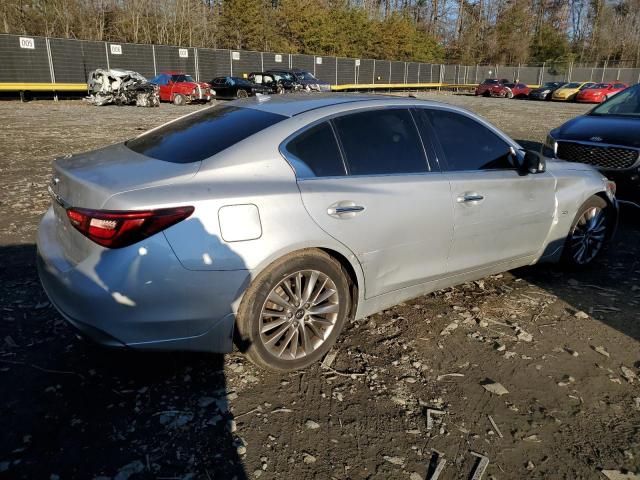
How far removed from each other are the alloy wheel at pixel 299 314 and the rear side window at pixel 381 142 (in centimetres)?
75

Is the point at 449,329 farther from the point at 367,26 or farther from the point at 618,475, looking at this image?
the point at 367,26

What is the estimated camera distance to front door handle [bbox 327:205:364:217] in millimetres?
2955

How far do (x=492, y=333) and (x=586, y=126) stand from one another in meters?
4.42

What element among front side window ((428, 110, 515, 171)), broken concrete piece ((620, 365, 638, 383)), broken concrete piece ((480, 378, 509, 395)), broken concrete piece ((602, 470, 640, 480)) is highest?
front side window ((428, 110, 515, 171))

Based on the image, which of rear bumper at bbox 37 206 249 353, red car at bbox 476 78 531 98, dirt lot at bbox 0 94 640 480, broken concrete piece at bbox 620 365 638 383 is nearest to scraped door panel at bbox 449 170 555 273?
dirt lot at bbox 0 94 640 480

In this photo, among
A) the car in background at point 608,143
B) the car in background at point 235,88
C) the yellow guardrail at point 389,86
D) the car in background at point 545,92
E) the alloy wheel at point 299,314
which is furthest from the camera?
the yellow guardrail at point 389,86

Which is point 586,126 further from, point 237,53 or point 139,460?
point 237,53

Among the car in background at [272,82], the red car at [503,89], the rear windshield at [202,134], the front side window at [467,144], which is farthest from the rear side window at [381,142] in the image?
the red car at [503,89]

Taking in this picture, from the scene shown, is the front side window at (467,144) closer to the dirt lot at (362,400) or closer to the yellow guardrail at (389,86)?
the dirt lot at (362,400)

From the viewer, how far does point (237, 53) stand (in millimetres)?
34875

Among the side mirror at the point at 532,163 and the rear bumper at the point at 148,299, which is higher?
the side mirror at the point at 532,163

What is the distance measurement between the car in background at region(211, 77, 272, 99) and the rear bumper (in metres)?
25.0

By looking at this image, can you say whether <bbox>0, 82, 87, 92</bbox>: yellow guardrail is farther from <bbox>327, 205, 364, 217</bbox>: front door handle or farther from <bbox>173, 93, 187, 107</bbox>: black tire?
<bbox>327, 205, 364, 217</bbox>: front door handle

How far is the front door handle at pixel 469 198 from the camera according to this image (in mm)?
3537
